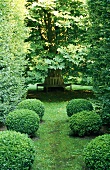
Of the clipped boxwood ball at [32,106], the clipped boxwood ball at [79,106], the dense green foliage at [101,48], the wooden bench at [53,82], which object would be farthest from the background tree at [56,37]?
the dense green foliage at [101,48]

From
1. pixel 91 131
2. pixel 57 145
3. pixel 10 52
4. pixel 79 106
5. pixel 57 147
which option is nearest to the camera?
pixel 57 147

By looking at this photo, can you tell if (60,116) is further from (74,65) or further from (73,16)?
(73,16)

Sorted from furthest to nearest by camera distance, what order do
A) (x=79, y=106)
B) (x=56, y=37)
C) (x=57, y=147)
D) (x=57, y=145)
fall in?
(x=56, y=37) < (x=79, y=106) < (x=57, y=145) < (x=57, y=147)

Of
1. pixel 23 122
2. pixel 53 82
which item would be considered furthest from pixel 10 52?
pixel 53 82

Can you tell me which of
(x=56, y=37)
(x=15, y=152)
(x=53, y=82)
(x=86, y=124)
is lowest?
(x=86, y=124)

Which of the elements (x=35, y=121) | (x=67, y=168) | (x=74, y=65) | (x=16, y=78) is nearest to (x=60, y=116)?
(x=16, y=78)

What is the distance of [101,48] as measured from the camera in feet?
23.8

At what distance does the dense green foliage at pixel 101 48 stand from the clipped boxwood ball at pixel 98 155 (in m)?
1.88

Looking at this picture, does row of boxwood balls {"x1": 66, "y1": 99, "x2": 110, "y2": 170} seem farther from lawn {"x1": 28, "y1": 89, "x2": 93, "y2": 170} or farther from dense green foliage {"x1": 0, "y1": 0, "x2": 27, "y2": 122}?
dense green foliage {"x1": 0, "y1": 0, "x2": 27, "y2": 122}

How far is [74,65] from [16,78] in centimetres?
458

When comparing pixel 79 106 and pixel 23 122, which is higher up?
pixel 79 106

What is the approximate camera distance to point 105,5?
7121 millimetres

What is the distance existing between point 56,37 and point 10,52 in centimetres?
584

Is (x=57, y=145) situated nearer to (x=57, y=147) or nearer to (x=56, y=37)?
(x=57, y=147)
